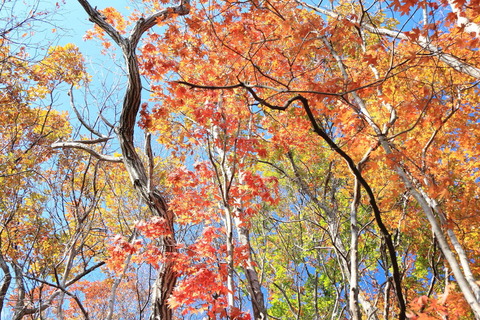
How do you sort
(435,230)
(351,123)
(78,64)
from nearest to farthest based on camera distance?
1. (435,230)
2. (351,123)
3. (78,64)

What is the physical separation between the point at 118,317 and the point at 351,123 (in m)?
11.8

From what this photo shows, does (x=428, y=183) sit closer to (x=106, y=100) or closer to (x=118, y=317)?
(x=106, y=100)

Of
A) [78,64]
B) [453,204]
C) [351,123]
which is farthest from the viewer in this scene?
[78,64]

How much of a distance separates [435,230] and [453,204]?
14.3 feet

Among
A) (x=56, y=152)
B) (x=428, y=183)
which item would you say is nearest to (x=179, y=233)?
(x=56, y=152)

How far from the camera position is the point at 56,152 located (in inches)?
219

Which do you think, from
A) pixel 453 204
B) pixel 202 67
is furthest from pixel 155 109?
pixel 453 204

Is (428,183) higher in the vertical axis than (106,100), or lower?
lower

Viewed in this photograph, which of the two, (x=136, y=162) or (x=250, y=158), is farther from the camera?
(x=250, y=158)

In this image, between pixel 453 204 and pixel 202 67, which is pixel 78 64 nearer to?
pixel 202 67

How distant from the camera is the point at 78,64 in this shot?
26.4 ft

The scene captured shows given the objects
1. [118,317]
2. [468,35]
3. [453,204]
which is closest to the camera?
[468,35]

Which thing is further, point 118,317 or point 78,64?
point 118,317

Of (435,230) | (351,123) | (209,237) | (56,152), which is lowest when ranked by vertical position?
(435,230)
